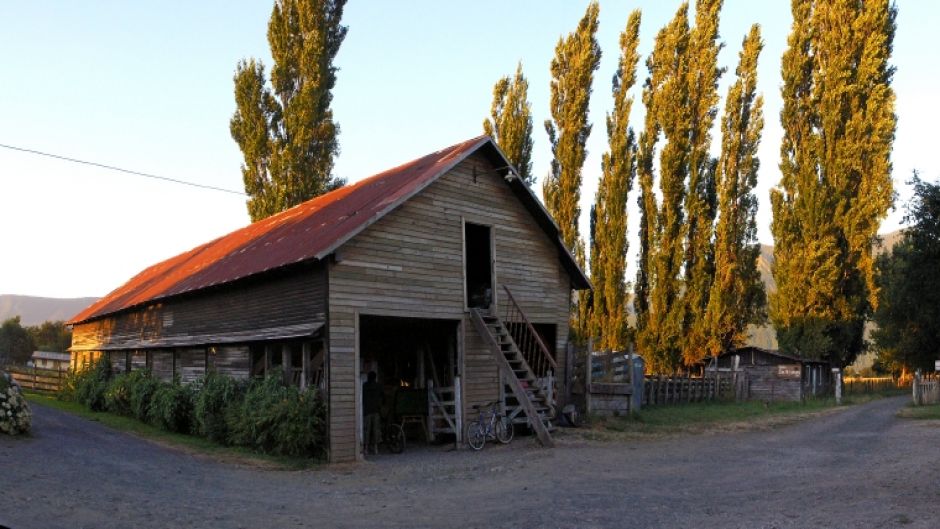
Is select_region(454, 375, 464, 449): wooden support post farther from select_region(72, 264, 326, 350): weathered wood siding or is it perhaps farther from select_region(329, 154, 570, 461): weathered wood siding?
select_region(72, 264, 326, 350): weathered wood siding

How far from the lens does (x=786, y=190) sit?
44.5 meters

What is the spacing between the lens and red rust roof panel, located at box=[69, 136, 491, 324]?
Result: 668 inches

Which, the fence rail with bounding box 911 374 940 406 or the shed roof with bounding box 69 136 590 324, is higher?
the shed roof with bounding box 69 136 590 324

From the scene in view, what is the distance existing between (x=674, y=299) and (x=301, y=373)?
1149 inches

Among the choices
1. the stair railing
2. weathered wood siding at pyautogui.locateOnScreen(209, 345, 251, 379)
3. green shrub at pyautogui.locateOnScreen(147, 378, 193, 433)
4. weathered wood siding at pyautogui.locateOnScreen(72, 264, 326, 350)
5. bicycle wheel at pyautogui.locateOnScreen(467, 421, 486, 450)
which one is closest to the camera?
weathered wood siding at pyautogui.locateOnScreen(72, 264, 326, 350)

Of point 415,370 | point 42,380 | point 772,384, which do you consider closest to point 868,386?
point 772,384

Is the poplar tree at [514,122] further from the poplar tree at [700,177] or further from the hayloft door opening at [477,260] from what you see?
the hayloft door opening at [477,260]

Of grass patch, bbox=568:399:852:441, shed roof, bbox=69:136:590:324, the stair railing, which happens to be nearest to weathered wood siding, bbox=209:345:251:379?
shed roof, bbox=69:136:590:324

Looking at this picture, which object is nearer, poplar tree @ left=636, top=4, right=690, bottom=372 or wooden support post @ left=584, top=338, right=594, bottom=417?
wooden support post @ left=584, top=338, right=594, bottom=417

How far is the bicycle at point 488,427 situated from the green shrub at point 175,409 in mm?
8034

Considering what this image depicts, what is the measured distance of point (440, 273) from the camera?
60.9 ft

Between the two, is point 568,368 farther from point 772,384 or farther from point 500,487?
point 772,384

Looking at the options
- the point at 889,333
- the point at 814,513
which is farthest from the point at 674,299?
the point at 814,513

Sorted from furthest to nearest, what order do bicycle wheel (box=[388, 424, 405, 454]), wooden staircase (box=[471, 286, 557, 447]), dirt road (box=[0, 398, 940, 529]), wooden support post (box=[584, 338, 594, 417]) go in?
wooden support post (box=[584, 338, 594, 417])
bicycle wheel (box=[388, 424, 405, 454])
wooden staircase (box=[471, 286, 557, 447])
dirt road (box=[0, 398, 940, 529])
